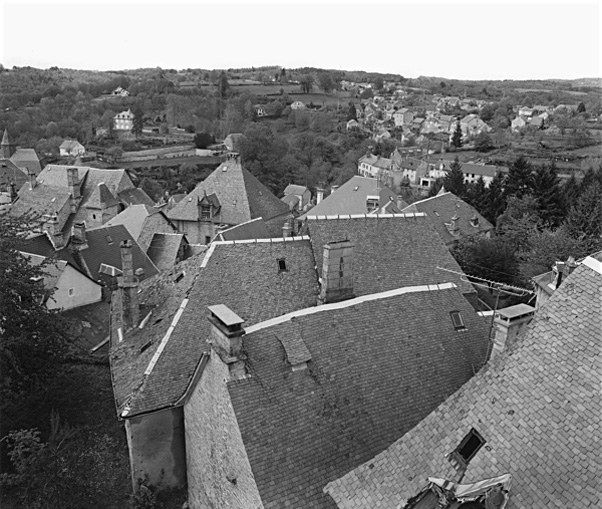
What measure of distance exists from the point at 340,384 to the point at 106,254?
2302 cm

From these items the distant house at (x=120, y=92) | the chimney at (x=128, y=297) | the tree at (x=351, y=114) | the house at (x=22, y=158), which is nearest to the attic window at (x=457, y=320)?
the chimney at (x=128, y=297)

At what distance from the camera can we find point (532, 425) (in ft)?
27.5

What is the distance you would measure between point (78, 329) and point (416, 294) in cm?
1870

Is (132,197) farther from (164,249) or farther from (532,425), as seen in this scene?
(532,425)

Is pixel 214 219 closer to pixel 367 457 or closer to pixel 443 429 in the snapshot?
pixel 367 457

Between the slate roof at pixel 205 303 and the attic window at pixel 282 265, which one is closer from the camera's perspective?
the slate roof at pixel 205 303

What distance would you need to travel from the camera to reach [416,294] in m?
15.9

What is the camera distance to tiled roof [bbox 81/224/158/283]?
101ft

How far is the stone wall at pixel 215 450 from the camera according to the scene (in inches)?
457

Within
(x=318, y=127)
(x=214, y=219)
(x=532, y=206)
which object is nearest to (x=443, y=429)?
(x=214, y=219)

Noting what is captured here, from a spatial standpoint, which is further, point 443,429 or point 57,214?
point 57,214

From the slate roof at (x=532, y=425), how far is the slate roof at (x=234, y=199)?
29.0 meters

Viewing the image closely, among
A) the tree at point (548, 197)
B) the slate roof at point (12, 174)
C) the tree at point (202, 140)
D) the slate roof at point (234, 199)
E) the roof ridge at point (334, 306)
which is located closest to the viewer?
the roof ridge at point (334, 306)

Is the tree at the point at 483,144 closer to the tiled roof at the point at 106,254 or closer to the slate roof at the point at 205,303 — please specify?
the tiled roof at the point at 106,254
